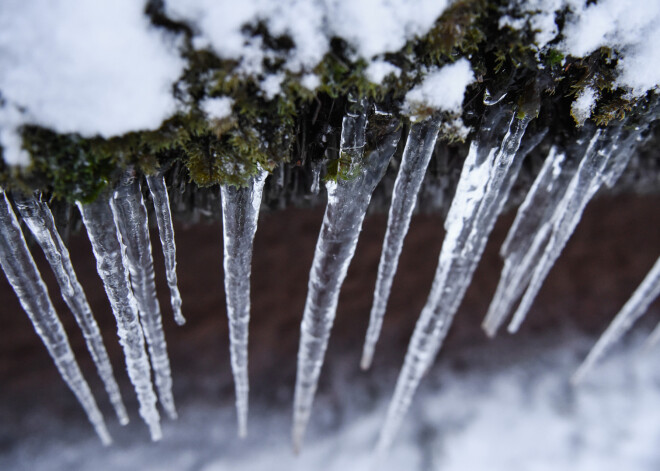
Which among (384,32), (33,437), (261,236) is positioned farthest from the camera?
(33,437)

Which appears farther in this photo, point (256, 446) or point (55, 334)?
point (256, 446)

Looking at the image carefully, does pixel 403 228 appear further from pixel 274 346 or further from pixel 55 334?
pixel 274 346

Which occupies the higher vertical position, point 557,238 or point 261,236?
point 261,236

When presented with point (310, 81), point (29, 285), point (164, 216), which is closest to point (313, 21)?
point (310, 81)

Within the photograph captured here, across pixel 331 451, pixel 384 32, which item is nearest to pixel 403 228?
pixel 384 32

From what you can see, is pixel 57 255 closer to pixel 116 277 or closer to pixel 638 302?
pixel 116 277

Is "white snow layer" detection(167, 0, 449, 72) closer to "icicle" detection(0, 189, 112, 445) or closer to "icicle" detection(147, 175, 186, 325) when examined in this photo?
"icicle" detection(147, 175, 186, 325)

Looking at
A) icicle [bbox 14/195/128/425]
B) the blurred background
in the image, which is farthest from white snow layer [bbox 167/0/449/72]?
the blurred background
